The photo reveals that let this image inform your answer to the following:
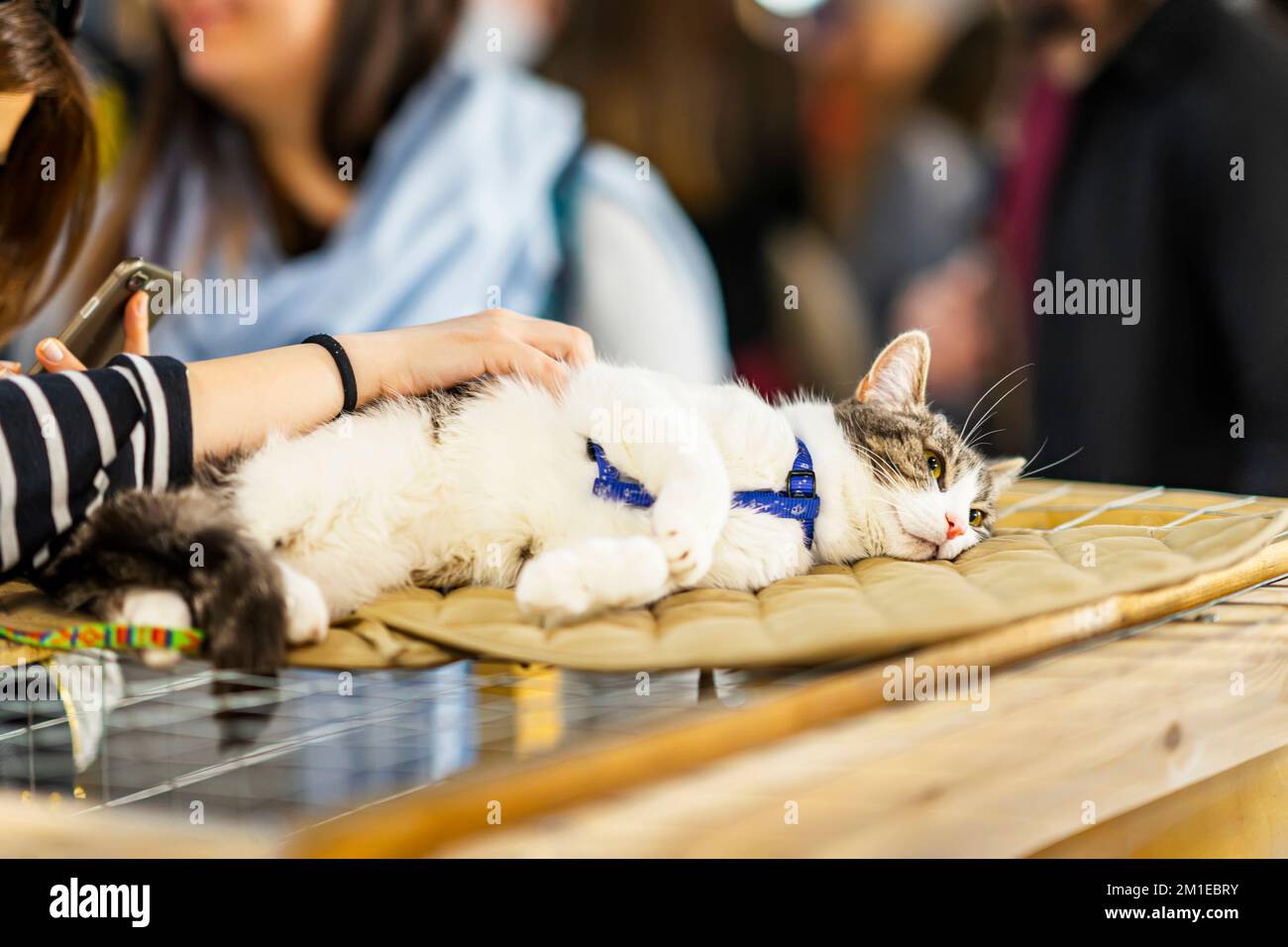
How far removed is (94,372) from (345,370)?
0.89 ft

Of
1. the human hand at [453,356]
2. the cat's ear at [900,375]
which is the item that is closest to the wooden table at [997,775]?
the cat's ear at [900,375]

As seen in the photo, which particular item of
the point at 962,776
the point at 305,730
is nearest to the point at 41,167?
the point at 305,730

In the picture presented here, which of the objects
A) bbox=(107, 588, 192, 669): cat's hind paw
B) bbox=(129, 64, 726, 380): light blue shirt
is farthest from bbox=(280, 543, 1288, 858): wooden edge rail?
bbox=(129, 64, 726, 380): light blue shirt

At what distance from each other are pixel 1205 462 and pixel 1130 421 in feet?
0.64

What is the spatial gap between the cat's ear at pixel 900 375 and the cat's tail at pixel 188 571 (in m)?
0.86

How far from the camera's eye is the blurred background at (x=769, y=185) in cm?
208

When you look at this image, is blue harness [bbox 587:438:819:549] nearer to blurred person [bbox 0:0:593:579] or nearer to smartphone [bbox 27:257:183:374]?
blurred person [bbox 0:0:593:579]

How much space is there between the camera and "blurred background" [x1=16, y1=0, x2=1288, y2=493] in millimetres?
2078

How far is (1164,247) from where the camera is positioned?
2.13m

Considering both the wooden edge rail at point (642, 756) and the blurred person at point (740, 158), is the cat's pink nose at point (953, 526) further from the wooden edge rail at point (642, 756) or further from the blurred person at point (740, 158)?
the blurred person at point (740, 158)

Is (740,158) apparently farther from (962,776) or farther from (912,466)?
(962,776)

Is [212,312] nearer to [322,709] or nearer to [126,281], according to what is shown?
[126,281]

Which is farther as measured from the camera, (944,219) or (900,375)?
(944,219)

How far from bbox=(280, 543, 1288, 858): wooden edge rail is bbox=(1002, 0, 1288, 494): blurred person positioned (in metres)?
1.40
